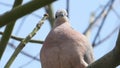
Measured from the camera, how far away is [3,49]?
Result: 1.90 metres

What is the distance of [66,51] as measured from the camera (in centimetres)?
269

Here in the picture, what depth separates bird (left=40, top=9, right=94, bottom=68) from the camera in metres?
2.63

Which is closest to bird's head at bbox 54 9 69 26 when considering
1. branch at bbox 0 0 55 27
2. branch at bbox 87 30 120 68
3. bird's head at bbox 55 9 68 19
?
bird's head at bbox 55 9 68 19

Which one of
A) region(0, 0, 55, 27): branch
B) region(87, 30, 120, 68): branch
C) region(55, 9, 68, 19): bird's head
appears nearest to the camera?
region(0, 0, 55, 27): branch

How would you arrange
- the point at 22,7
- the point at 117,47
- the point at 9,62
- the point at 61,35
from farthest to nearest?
the point at 61,35 → the point at 9,62 → the point at 117,47 → the point at 22,7

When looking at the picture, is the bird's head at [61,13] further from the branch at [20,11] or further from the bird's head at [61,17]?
the branch at [20,11]

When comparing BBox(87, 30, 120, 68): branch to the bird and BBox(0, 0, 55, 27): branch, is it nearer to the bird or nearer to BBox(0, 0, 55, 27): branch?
BBox(0, 0, 55, 27): branch

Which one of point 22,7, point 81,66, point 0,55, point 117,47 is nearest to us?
point 22,7

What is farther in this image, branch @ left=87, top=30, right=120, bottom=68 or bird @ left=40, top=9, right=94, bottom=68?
bird @ left=40, top=9, right=94, bottom=68

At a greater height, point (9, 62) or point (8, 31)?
point (8, 31)

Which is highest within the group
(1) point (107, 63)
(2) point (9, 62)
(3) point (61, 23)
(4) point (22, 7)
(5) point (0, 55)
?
(4) point (22, 7)

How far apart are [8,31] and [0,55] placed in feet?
0.54

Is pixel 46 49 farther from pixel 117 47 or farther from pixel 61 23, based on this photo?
pixel 117 47

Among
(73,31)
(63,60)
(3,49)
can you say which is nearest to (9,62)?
(3,49)
